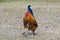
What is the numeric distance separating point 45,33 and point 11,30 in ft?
4.79

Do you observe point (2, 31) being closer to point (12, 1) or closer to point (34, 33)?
point (34, 33)

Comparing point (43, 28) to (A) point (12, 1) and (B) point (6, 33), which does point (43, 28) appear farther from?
(A) point (12, 1)

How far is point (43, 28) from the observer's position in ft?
37.9

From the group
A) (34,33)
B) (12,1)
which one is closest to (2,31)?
(34,33)

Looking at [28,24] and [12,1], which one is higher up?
[28,24]

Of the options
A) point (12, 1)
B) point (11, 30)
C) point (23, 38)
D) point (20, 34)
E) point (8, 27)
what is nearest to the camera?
point (23, 38)

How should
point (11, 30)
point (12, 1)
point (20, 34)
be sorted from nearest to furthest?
point (20, 34)
point (11, 30)
point (12, 1)

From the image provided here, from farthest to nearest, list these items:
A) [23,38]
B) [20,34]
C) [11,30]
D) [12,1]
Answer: [12,1]
[11,30]
[20,34]
[23,38]

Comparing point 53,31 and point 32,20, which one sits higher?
point 32,20

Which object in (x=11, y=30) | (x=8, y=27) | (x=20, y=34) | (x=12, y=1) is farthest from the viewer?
(x=12, y=1)

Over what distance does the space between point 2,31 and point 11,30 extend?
366 millimetres

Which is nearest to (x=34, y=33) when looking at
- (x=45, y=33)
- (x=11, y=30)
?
(x=45, y=33)

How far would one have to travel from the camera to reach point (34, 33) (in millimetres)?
10172

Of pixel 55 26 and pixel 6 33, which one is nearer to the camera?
pixel 6 33
